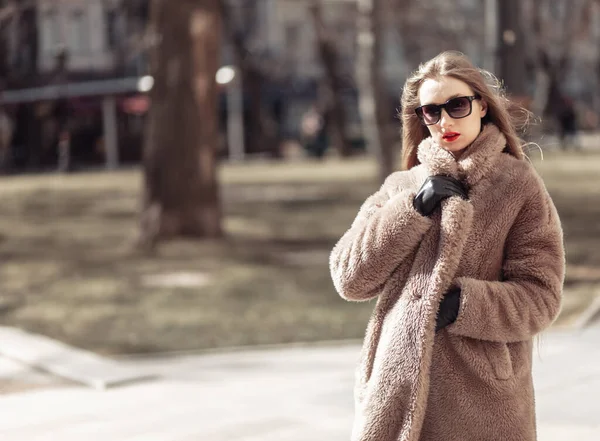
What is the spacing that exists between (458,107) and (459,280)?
18.8 inches

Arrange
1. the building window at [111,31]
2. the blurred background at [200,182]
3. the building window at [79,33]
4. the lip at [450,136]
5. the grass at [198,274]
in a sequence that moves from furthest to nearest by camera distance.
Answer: the building window at [79,33], the building window at [111,31], the blurred background at [200,182], the grass at [198,274], the lip at [450,136]

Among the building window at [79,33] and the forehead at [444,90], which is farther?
the building window at [79,33]

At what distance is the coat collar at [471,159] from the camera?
10.4 feet

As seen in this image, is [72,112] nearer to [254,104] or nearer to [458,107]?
[254,104]

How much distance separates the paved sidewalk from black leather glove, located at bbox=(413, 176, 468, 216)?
2688 millimetres

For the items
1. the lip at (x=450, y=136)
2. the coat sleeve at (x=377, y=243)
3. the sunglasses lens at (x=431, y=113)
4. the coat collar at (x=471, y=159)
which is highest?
the sunglasses lens at (x=431, y=113)

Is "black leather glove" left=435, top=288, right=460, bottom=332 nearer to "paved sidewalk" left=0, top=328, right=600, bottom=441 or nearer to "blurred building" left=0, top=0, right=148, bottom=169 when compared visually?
"paved sidewalk" left=0, top=328, right=600, bottom=441

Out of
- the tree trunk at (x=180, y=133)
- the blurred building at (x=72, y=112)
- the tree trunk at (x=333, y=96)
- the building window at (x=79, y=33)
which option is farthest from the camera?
the building window at (x=79, y=33)

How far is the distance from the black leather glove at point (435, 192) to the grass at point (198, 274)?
5.77m

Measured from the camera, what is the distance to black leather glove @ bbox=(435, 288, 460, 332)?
3.12m

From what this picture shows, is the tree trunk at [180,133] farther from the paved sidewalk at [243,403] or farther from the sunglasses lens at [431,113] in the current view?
the sunglasses lens at [431,113]

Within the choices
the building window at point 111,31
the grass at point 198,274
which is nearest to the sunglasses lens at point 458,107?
the grass at point 198,274

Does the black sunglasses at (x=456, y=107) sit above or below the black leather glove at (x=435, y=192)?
above

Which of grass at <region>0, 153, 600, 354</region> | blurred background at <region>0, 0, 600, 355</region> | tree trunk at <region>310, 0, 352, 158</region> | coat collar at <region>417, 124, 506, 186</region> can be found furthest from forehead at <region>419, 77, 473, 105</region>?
tree trunk at <region>310, 0, 352, 158</region>
